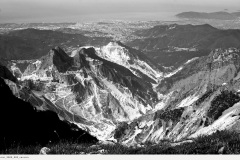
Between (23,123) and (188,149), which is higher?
(188,149)

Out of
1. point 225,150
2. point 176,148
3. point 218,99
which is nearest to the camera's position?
point 225,150

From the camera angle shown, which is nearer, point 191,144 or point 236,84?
point 191,144

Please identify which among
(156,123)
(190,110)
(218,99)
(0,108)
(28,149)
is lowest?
(156,123)

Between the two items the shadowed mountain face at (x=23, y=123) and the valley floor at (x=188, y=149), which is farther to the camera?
the shadowed mountain face at (x=23, y=123)

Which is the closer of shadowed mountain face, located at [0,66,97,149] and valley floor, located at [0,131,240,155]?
valley floor, located at [0,131,240,155]

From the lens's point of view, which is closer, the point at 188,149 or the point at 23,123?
the point at 188,149

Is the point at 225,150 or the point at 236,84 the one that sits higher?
the point at 225,150

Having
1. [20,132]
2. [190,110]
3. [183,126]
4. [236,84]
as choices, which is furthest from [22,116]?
[236,84]

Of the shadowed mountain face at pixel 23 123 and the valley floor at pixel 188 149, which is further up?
the valley floor at pixel 188 149

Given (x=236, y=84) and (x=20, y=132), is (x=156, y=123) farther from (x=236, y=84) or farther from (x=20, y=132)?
(x=20, y=132)

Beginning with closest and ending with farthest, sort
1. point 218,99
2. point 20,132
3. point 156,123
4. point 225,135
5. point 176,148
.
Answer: point 176,148, point 225,135, point 20,132, point 218,99, point 156,123

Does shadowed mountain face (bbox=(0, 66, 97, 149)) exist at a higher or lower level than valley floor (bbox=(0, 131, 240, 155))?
lower
